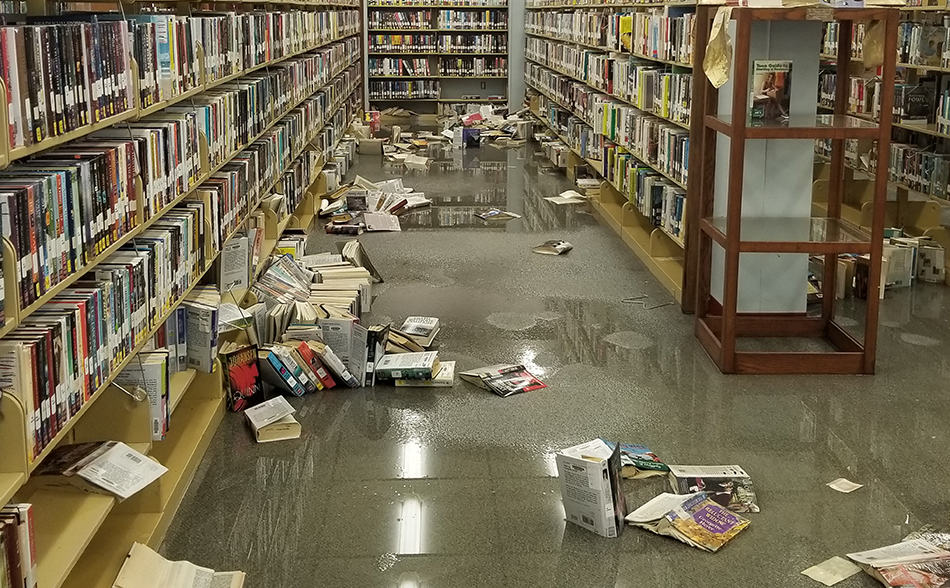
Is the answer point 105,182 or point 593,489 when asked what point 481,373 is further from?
point 105,182

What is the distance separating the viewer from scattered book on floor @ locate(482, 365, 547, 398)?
4453 millimetres

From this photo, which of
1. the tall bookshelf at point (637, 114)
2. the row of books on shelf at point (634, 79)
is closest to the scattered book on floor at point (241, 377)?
the tall bookshelf at point (637, 114)

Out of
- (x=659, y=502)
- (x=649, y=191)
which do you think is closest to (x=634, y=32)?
(x=649, y=191)

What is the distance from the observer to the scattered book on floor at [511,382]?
14.6 ft

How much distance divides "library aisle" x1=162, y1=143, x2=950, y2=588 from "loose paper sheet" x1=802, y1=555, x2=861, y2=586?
3 centimetres

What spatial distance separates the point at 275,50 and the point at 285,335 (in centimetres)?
237

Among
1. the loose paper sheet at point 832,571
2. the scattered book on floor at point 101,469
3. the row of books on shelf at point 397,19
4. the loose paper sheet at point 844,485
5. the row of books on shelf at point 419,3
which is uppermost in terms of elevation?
the row of books on shelf at point 419,3

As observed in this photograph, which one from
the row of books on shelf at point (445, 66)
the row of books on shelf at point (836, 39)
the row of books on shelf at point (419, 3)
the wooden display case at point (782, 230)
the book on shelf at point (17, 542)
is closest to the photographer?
the book on shelf at point (17, 542)

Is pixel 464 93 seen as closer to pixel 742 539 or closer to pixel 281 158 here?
pixel 281 158

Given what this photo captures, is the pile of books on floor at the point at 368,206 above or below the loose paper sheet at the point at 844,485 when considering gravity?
above

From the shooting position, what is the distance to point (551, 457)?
3.77 metres

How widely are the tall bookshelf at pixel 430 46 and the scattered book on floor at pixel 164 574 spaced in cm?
1360

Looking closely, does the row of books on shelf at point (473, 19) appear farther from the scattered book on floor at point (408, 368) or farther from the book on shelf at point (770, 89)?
the scattered book on floor at point (408, 368)

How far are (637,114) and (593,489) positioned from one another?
15.4 feet
